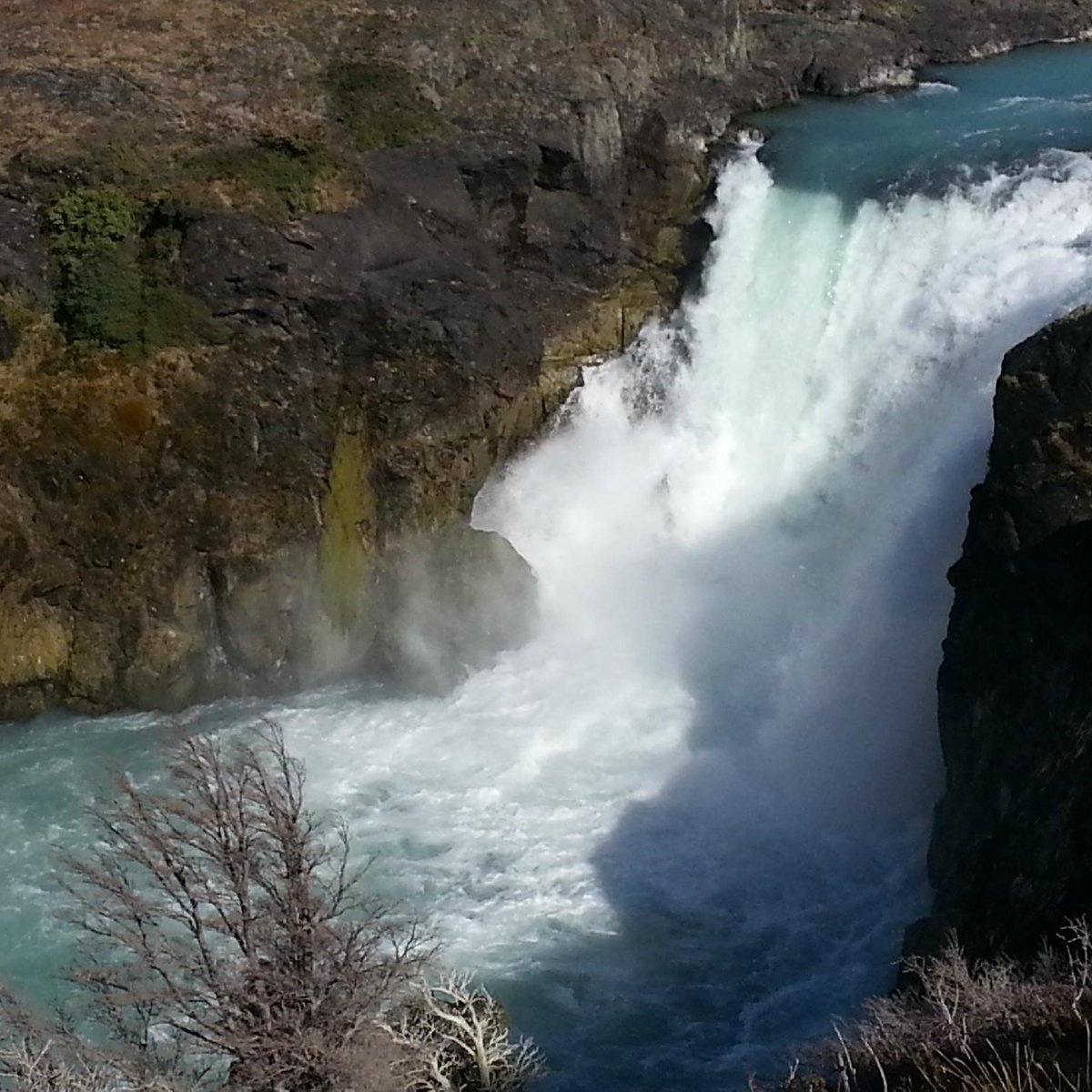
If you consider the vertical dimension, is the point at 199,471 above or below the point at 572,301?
below

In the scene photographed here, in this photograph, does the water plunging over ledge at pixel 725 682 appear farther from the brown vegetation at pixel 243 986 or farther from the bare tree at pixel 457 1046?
the brown vegetation at pixel 243 986

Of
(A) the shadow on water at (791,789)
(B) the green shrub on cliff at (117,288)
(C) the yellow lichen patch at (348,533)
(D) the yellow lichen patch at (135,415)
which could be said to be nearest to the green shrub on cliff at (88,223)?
(B) the green shrub on cliff at (117,288)

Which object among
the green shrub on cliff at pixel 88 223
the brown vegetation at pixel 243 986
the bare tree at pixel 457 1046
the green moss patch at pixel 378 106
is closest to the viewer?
the brown vegetation at pixel 243 986

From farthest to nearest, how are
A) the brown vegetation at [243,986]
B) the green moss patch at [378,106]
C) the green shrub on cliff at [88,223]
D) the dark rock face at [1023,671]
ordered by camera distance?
1. the green moss patch at [378,106]
2. the green shrub on cliff at [88,223]
3. the dark rock face at [1023,671]
4. the brown vegetation at [243,986]

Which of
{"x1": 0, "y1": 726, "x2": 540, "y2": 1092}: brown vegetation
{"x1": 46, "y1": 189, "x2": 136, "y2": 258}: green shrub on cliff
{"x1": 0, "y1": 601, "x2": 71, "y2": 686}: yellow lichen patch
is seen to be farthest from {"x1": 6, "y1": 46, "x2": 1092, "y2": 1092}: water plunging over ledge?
{"x1": 46, "y1": 189, "x2": 136, "y2": 258}: green shrub on cliff

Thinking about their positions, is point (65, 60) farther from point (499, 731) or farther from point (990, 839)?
point (990, 839)

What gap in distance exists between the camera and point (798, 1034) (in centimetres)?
1686

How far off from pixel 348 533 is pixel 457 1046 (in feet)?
36.9

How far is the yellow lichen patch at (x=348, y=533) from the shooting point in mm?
23609

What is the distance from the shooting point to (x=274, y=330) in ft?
78.7

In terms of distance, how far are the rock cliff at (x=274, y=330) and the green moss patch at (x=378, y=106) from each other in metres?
0.08

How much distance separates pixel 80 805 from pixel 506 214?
49.3 ft

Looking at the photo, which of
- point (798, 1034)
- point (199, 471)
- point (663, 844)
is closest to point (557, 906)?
point (663, 844)

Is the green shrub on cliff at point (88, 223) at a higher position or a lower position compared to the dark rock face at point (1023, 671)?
higher
